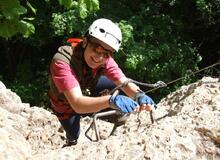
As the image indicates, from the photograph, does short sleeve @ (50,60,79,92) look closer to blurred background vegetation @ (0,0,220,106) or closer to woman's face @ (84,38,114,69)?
woman's face @ (84,38,114,69)

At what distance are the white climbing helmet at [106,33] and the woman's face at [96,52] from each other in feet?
0.10

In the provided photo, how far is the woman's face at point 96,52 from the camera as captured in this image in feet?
12.5

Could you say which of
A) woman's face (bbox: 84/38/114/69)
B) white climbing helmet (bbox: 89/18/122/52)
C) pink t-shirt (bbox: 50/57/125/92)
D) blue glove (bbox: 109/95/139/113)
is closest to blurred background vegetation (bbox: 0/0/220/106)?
white climbing helmet (bbox: 89/18/122/52)

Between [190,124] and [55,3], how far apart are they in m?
7.80

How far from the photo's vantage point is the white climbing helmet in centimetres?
380

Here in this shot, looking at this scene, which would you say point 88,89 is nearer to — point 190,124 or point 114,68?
point 114,68

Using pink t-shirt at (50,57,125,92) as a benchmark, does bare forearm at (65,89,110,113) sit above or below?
below

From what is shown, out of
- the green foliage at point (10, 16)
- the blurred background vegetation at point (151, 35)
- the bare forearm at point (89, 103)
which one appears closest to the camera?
the bare forearm at point (89, 103)

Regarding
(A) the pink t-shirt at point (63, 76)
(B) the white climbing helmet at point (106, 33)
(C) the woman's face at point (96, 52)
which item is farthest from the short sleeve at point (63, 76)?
(B) the white climbing helmet at point (106, 33)

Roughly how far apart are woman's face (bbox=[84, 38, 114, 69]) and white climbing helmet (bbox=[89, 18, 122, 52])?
0.03 metres

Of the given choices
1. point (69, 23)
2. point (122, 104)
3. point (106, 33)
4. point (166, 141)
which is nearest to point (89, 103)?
point (122, 104)

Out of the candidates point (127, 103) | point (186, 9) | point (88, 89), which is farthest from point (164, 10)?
point (127, 103)

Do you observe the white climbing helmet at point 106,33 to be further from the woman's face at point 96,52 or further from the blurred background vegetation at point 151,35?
the blurred background vegetation at point 151,35

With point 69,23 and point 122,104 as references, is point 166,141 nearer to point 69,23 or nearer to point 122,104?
point 122,104
